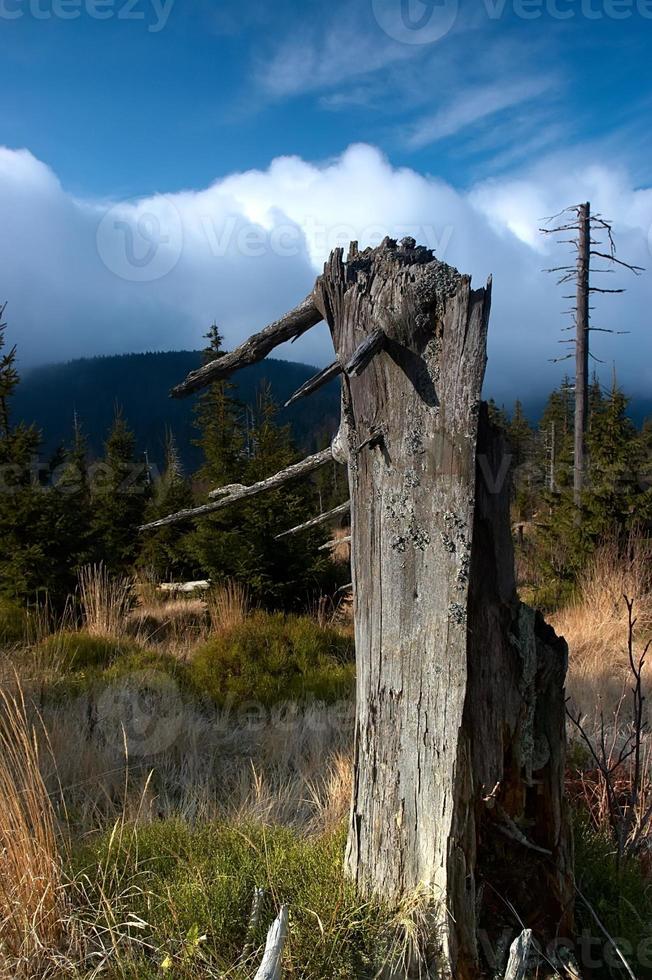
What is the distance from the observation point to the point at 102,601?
8.12m

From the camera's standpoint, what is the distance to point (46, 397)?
17238cm

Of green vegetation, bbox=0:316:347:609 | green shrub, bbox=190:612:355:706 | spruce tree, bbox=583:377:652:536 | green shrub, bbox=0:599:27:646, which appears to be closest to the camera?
green shrub, bbox=190:612:355:706

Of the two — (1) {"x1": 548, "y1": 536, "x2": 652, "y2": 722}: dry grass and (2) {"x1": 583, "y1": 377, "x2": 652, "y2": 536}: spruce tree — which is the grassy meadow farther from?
(2) {"x1": 583, "y1": 377, "x2": 652, "y2": 536}: spruce tree

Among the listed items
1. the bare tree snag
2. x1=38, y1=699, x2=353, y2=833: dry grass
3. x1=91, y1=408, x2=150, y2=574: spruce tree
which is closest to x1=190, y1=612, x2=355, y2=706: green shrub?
x1=38, y1=699, x2=353, y2=833: dry grass

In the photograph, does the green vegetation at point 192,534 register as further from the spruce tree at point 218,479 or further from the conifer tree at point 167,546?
the conifer tree at point 167,546

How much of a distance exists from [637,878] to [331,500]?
958 inches

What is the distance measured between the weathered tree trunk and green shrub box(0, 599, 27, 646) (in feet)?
19.5

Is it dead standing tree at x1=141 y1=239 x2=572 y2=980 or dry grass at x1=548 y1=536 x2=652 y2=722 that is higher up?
dead standing tree at x1=141 y1=239 x2=572 y2=980

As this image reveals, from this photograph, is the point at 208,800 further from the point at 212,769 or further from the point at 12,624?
the point at 12,624

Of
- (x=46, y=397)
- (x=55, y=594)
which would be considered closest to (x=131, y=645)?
(x=55, y=594)

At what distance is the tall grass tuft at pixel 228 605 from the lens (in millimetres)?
7364

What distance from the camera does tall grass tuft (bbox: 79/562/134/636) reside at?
25.0 ft

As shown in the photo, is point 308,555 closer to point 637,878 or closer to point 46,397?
point 637,878

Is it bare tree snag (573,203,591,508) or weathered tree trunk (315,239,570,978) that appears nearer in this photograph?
weathered tree trunk (315,239,570,978)
